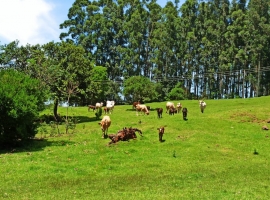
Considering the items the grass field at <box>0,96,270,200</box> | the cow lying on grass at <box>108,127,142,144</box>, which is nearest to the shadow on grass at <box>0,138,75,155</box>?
the grass field at <box>0,96,270,200</box>

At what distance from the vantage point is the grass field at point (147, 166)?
14.2 meters

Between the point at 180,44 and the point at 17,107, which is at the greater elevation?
the point at 180,44

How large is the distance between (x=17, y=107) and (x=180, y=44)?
70.4 meters

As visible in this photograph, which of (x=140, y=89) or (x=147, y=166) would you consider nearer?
(x=147, y=166)

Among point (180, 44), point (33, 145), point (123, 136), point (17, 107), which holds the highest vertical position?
point (180, 44)

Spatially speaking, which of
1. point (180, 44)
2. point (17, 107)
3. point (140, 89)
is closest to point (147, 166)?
point (17, 107)

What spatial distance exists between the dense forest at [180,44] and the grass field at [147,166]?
168ft

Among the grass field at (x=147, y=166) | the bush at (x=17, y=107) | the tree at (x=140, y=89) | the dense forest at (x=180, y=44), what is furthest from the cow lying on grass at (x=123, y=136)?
the dense forest at (x=180, y=44)

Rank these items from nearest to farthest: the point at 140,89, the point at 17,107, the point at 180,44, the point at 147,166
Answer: the point at 147,166 → the point at 17,107 → the point at 140,89 → the point at 180,44

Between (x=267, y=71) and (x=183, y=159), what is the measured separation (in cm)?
7355

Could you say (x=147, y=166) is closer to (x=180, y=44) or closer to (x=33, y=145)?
(x=33, y=145)

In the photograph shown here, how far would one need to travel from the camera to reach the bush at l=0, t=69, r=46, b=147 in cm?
2352

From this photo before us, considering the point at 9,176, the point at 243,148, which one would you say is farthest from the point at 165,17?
the point at 9,176

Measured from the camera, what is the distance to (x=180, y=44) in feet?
294
